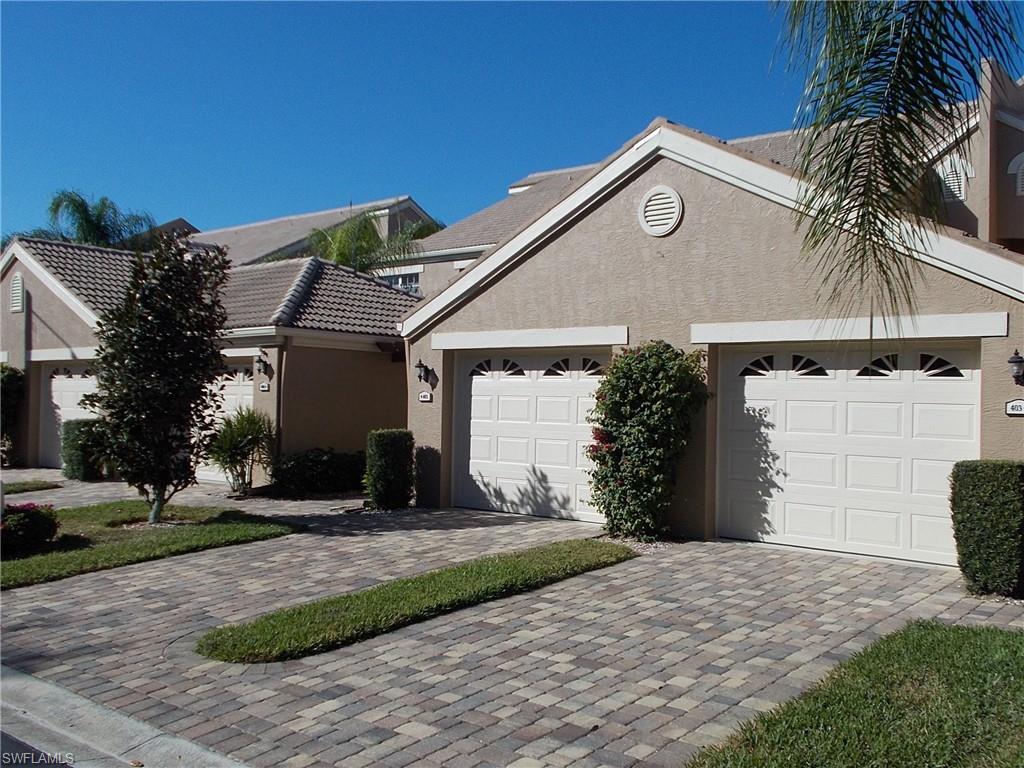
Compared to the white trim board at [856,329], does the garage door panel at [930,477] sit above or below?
below

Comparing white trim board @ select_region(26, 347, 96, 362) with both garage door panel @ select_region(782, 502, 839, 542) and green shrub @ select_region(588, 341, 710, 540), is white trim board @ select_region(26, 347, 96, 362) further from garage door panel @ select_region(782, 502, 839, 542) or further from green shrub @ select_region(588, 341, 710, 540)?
garage door panel @ select_region(782, 502, 839, 542)

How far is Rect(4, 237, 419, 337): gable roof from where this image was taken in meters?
16.0

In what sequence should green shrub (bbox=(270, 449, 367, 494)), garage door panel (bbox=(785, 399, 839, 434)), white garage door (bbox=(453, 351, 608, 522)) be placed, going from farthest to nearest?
green shrub (bbox=(270, 449, 367, 494)) < white garage door (bbox=(453, 351, 608, 522)) < garage door panel (bbox=(785, 399, 839, 434))

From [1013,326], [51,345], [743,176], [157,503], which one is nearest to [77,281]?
[51,345]

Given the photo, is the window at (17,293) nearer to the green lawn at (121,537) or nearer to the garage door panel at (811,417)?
the green lawn at (121,537)

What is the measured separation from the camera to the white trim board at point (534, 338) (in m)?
11.5

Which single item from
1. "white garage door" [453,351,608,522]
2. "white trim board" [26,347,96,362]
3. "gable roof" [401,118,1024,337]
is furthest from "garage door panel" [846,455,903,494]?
"white trim board" [26,347,96,362]

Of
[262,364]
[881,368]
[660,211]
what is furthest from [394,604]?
[262,364]

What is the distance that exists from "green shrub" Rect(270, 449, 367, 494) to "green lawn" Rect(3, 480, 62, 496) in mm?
4665

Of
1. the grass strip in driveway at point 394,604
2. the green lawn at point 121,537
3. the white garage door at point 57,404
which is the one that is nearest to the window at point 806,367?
the grass strip in driveway at point 394,604

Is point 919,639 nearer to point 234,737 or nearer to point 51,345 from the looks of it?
point 234,737

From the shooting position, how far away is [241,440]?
583 inches

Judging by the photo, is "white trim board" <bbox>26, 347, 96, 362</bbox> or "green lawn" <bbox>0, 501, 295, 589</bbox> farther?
"white trim board" <bbox>26, 347, 96, 362</bbox>

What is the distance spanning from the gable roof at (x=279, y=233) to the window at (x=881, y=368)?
79.3 ft
